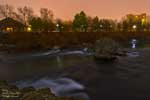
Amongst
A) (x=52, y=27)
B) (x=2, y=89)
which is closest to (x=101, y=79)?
(x=2, y=89)

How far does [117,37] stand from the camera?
102 metres

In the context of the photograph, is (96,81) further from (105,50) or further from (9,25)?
(9,25)

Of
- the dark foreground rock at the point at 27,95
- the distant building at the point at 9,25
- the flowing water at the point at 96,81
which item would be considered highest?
the distant building at the point at 9,25

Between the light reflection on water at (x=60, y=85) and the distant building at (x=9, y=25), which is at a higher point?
the distant building at (x=9, y=25)

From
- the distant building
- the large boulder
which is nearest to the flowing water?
the large boulder

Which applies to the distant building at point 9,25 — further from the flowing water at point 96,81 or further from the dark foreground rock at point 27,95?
the dark foreground rock at point 27,95

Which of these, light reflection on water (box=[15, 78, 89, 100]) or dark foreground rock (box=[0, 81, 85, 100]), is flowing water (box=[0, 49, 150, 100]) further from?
dark foreground rock (box=[0, 81, 85, 100])

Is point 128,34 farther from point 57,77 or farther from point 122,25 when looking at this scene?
point 57,77

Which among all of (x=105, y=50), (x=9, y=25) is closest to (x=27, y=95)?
(x=105, y=50)

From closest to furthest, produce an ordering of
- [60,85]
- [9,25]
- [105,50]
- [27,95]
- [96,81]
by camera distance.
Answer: [27,95], [60,85], [96,81], [105,50], [9,25]

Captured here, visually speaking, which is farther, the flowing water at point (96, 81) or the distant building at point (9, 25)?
the distant building at point (9, 25)

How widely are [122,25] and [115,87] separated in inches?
5160

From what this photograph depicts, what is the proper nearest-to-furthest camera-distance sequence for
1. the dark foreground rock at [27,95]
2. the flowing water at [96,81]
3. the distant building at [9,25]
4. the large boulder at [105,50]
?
the dark foreground rock at [27,95] < the flowing water at [96,81] < the large boulder at [105,50] < the distant building at [9,25]

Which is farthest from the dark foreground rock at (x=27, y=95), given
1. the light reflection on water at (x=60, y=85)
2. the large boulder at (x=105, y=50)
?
the large boulder at (x=105, y=50)
